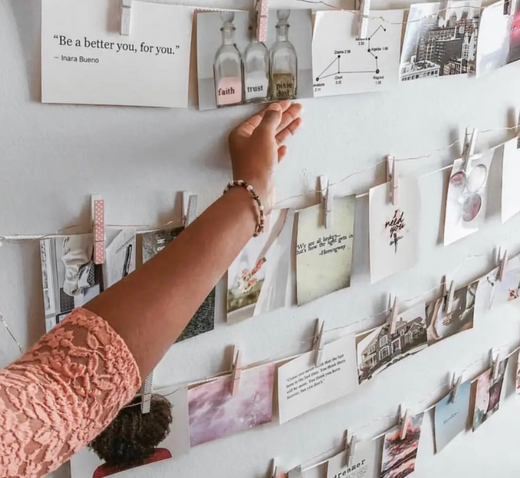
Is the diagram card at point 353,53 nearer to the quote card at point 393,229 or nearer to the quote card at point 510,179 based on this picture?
the quote card at point 393,229

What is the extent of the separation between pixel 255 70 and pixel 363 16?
0.16 metres

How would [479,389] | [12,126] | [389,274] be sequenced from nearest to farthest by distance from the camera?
[12,126] < [389,274] < [479,389]

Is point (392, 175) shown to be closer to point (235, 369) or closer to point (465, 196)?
point (465, 196)

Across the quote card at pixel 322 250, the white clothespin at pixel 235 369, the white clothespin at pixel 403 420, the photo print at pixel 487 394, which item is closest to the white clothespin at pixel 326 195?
the quote card at pixel 322 250

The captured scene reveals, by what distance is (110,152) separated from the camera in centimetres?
61

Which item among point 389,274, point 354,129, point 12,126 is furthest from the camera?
point 389,274

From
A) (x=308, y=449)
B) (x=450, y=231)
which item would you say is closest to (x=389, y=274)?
(x=450, y=231)

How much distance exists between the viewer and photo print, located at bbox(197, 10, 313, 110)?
2.05ft

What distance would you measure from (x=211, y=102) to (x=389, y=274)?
1.29 ft

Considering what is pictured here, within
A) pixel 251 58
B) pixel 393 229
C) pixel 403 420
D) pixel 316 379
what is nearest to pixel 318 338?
pixel 316 379

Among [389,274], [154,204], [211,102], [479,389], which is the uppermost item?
[211,102]

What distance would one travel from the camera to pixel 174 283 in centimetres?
47

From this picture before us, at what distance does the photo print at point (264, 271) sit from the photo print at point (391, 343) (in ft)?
0.64

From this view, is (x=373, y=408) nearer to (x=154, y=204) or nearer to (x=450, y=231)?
(x=450, y=231)
